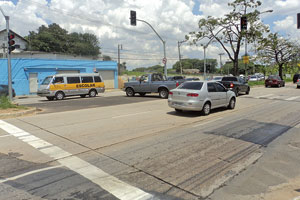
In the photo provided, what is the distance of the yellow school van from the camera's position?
19406 millimetres

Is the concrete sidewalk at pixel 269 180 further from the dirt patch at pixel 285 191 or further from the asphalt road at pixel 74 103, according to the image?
the asphalt road at pixel 74 103

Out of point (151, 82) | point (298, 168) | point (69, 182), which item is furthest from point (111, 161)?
point (151, 82)

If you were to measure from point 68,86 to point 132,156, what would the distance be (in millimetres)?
16392

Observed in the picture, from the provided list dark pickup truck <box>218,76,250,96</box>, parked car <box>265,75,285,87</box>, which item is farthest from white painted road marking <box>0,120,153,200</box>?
parked car <box>265,75,285,87</box>

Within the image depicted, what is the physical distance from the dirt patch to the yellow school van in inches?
725

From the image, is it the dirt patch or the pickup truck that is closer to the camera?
the dirt patch

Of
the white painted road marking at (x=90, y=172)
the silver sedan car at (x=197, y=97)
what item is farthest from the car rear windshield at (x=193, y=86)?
the white painted road marking at (x=90, y=172)

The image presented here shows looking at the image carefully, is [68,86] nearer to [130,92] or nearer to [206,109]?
[130,92]

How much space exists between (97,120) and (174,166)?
18.1 ft

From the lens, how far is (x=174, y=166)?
468 cm

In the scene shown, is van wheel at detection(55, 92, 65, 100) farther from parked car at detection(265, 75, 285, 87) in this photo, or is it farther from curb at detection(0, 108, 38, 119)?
parked car at detection(265, 75, 285, 87)

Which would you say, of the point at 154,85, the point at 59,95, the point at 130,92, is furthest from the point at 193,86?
the point at 59,95

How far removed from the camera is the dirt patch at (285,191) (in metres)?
3.57

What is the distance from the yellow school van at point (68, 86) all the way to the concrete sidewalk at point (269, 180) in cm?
1733
